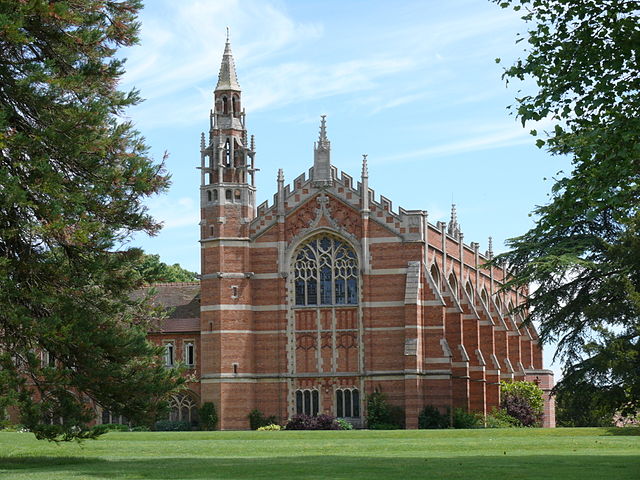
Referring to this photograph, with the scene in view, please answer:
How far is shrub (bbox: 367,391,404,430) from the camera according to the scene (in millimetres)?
54062

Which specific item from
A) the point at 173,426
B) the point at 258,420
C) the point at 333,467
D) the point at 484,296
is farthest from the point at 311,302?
the point at 333,467

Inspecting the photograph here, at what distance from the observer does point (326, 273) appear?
56.6 meters

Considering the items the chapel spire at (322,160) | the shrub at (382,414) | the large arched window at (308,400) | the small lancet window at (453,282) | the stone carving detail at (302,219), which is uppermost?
the chapel spire at (322,160)

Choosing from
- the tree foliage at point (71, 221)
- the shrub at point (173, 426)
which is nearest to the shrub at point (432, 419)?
the shrub at point (173, 426)

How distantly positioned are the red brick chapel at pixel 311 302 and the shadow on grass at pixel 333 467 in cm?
2717

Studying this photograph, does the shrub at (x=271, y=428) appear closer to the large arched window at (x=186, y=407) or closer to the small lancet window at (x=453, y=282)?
the large arched window at (x=186, y=407)

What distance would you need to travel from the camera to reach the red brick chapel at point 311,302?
55.2 meters

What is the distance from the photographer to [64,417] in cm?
2569

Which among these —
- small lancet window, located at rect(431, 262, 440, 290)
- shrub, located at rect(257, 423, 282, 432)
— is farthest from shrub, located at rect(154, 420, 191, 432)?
small lancet window, located at rect(431, 262, 440, 290)

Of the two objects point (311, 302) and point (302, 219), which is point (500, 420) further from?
point (302, 219)

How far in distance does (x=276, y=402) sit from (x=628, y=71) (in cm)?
3586

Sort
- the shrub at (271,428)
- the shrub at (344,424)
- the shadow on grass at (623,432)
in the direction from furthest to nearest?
the shrub at (271,428) < the shrub at (344,424) < the shadow on grass at (623,432)

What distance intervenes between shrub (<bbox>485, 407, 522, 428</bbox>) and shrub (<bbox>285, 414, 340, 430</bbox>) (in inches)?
294

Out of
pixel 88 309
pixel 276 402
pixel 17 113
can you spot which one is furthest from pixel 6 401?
pixel 276 402
